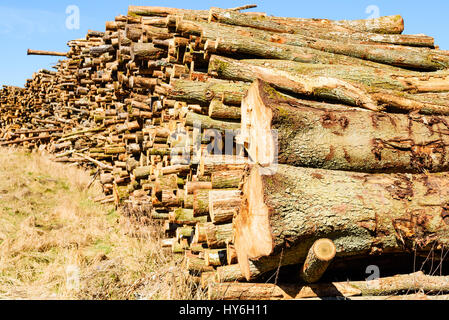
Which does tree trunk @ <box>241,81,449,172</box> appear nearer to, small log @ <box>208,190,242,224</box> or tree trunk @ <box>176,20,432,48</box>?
small log @ <box>208,190,242,224</box>

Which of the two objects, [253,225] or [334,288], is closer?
[253,225]

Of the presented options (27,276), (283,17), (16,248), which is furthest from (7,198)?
(283,17)

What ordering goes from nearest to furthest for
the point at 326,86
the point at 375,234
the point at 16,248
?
1. the point at 375,234
2. the point at 326,86
3. the point at 16,248

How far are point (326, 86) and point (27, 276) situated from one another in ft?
15.9

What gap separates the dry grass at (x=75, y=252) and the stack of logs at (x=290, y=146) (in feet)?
1.50

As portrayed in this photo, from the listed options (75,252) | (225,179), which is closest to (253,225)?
(225,179)

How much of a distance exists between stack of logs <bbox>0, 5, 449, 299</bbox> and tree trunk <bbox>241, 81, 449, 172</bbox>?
13 millimetres

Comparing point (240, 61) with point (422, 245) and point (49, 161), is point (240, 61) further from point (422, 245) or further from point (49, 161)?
point (49, 161)

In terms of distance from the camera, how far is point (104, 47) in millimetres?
11180

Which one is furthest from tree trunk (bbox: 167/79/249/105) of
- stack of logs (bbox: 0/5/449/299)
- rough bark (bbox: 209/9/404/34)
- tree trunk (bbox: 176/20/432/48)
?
rough bark (bbox: 209/9/404/34)

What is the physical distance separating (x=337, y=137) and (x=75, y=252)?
463 cm

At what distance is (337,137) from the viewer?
10.4 ft

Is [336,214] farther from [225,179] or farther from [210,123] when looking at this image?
[210,123]

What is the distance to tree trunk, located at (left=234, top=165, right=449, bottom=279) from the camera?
2.62m
